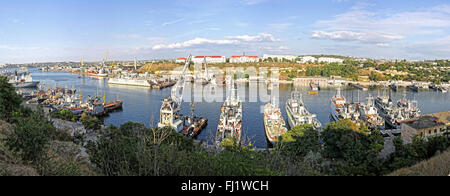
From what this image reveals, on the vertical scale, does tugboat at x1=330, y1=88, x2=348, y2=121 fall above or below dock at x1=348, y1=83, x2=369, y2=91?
below

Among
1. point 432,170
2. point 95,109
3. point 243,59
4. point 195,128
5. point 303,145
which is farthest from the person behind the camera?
point 243,59

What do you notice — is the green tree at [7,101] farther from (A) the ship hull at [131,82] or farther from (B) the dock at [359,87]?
(B) the dock at [359,87]

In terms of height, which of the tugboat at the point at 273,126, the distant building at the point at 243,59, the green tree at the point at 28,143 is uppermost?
the distant building at the point at 243,59

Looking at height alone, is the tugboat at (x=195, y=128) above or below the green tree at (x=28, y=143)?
below

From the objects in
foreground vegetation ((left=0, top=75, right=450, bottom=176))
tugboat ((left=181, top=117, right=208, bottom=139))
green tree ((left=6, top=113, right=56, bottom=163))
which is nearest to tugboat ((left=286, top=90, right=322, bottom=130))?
tugboat ((left=181, top=117, right=208, bottom=139))

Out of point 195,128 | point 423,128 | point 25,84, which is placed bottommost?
point 195,128

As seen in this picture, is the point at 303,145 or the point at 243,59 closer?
the point at 303,145

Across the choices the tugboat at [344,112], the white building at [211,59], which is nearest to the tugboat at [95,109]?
the tugboat at [344,112]

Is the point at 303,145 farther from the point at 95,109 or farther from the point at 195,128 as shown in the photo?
the point at 95,109

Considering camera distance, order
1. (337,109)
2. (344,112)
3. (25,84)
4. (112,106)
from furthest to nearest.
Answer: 1. (25,84)
2. (112,106)
3. (337,109)
4. (344,112)

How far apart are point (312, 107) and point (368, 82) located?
11.9m

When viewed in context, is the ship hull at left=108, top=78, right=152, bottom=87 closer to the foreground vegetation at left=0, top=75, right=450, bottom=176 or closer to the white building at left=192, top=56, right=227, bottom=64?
the white building at left=192, top=56, right=227, bottom=64

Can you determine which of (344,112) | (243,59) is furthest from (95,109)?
(243,59)
